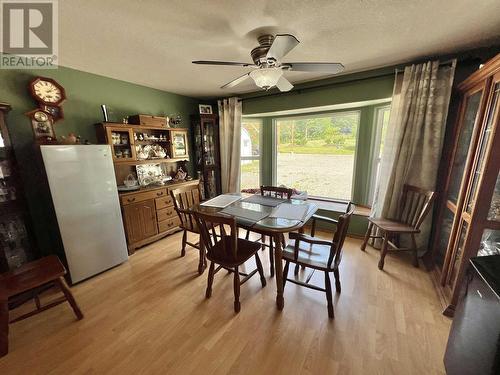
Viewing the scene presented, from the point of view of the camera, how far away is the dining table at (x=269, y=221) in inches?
62.8

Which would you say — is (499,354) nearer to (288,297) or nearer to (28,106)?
(288,297)

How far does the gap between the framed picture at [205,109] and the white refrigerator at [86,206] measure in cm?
181

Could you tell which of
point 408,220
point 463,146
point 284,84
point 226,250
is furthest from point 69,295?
point 463,146

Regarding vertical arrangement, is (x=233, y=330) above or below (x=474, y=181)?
below

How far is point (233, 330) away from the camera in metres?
1.52

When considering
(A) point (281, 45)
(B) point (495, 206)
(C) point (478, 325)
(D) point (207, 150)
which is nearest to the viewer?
(C) point (478, 325)

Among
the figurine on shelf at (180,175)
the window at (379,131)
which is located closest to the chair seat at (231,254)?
the figurine on shelf at (180,175)

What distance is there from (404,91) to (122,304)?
3.58m

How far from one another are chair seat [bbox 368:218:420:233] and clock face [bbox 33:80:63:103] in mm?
3774

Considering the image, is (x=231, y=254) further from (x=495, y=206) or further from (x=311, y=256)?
(x=495, y=206)

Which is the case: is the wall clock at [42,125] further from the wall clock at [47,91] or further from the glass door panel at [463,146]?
the glass door panel at [463,146]

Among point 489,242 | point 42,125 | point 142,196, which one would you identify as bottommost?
point 489,242

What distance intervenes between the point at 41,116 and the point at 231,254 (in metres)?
2.36

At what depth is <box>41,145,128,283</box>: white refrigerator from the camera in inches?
73.3
